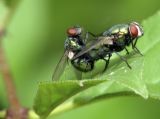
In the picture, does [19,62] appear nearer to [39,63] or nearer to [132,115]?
[39,63]

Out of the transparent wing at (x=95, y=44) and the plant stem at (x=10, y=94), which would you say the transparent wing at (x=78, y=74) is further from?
the plant stem at (x=10, y=94)

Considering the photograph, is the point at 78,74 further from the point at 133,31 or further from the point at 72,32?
the point at 133,31

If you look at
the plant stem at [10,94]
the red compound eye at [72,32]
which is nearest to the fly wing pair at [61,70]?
the red compound eye at [72,32]

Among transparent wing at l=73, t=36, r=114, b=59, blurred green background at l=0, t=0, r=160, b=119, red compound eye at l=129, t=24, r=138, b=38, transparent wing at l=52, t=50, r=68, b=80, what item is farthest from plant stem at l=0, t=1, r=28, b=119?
blurred green background at l=0, t=0, r=160, b=119

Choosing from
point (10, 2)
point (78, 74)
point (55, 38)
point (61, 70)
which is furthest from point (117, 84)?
point (55, 38)

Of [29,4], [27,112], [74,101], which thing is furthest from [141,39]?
[29,4]

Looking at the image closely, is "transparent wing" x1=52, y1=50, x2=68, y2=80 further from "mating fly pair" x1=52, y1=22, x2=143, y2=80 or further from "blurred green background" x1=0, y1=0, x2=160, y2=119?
"blurred green background" x1=0, y1=0, x2=160, y2=119
